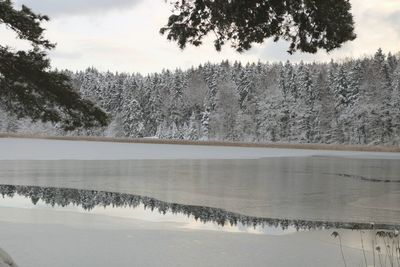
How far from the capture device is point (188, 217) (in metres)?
13.6

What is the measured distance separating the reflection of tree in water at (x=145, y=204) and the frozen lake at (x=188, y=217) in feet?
0.10

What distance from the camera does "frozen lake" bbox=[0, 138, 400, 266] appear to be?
9453 millimetres

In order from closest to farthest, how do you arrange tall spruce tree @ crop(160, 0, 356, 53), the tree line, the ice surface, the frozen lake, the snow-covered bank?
tall spruce tree @ crop(160, 0, 356, 53) → the ice surface → the frozen lake → the snow-covered bank → the tree line

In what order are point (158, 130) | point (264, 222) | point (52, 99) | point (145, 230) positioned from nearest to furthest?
1. point (52, 99)
2. point (145, 230)
3. point (264, 222)
4. point (158, 130)

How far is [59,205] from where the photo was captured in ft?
49.7

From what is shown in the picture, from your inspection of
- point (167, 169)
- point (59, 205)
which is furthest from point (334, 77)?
point (59, 205)

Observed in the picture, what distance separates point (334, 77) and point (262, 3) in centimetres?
8683

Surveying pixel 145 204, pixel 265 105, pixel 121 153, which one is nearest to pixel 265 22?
pixel 145 204

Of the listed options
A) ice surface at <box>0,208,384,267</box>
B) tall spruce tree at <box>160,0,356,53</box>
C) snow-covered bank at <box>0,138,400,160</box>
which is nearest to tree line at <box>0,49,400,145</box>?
snow-covered bank at <box>0,138,400,160</box>

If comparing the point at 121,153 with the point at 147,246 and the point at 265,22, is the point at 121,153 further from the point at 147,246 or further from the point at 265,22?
the point at 265,22

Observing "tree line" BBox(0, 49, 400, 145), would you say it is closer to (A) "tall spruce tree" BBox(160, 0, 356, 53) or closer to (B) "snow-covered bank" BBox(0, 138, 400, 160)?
(B) "snow-covered bank" BBox(0, 138, 400, 160)

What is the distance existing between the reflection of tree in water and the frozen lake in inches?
1.2

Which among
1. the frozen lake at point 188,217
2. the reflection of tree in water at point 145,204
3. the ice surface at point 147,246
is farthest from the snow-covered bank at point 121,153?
the ice surface at point 147,246

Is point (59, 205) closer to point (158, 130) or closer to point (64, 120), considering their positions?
point (64, 120)
